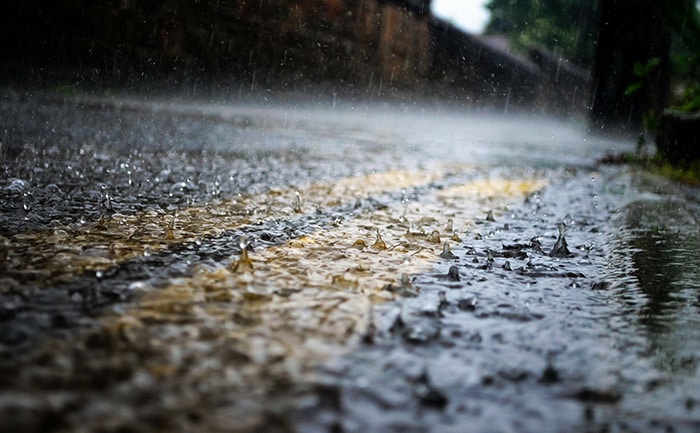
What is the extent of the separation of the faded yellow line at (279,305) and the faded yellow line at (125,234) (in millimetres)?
251

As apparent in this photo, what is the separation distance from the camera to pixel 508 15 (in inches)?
1572

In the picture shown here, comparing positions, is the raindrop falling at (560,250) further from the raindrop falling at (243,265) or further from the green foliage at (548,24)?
the green foliage at (548,24)

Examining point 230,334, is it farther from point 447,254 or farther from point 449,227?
point 449,227

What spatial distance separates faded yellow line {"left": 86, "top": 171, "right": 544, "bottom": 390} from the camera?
100cm

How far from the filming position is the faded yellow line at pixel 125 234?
1.42 metres

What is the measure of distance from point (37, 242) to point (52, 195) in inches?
30.3

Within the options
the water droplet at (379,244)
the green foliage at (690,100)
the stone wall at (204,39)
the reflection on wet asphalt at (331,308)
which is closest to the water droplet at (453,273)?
the reflection on wet asphalt at (331,308)

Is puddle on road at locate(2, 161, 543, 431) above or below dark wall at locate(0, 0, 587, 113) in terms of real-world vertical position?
below

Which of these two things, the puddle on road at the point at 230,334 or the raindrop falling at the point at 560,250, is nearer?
the puddle on road at the point at 230,334

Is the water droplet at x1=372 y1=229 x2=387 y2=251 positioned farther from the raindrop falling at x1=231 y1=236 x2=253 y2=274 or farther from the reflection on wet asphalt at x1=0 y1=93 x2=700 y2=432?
the raindrop falling at x1=231 y1=236 x2=253 y2=274

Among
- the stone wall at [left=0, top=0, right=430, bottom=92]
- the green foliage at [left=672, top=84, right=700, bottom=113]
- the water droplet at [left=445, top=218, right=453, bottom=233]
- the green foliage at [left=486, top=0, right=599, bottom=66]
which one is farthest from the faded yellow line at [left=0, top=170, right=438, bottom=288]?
the green foliage at [left=486, top=0, right=599, bottom=66]

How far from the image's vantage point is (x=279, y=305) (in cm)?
125

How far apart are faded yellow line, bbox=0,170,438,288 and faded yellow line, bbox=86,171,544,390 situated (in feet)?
0.82

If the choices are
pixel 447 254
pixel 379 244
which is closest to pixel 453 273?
pixel 447 254
